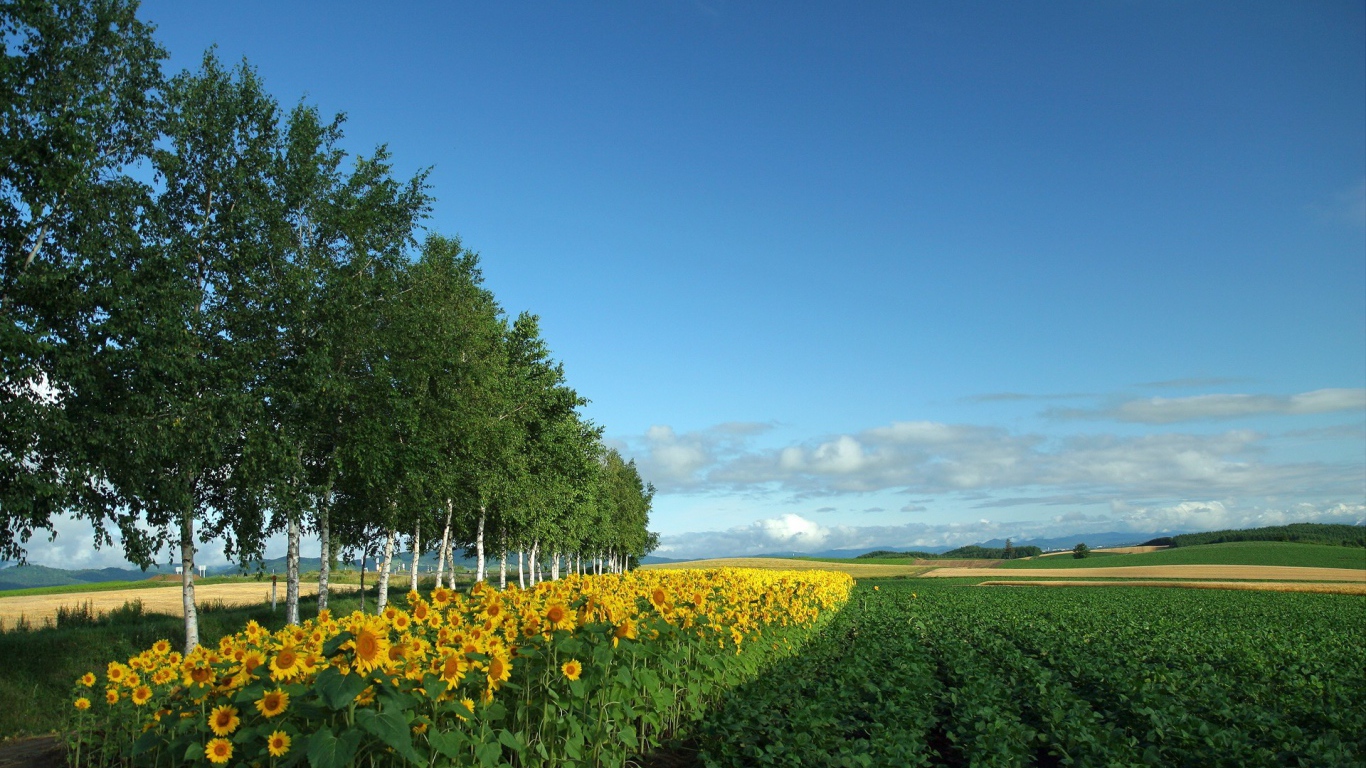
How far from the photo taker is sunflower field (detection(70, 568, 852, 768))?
5.02 meters

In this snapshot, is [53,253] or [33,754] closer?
[33,754]

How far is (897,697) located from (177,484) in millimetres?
17370

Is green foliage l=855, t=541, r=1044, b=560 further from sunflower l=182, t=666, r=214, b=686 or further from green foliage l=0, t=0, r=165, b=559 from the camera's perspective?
sunflower l=182, t=666, r=214, b=686

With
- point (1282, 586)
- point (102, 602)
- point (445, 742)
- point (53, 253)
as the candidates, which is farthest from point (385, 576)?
point (1282, 586)

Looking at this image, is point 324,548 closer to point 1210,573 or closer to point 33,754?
point 33,754

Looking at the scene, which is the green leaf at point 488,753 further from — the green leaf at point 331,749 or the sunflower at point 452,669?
the green leaf at point 331,749

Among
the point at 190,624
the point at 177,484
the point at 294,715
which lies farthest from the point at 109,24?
the point at 294,715

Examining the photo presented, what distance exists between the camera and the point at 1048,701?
11.1m

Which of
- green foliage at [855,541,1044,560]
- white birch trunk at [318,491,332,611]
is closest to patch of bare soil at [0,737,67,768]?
white birch trunk at [318,491,332,611]

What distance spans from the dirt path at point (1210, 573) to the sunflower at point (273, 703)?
274ft

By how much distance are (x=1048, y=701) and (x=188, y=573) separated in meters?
19.5

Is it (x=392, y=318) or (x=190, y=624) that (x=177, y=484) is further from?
(x=392, y=318)

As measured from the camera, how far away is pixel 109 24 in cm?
1966

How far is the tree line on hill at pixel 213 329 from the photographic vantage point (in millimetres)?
17453
